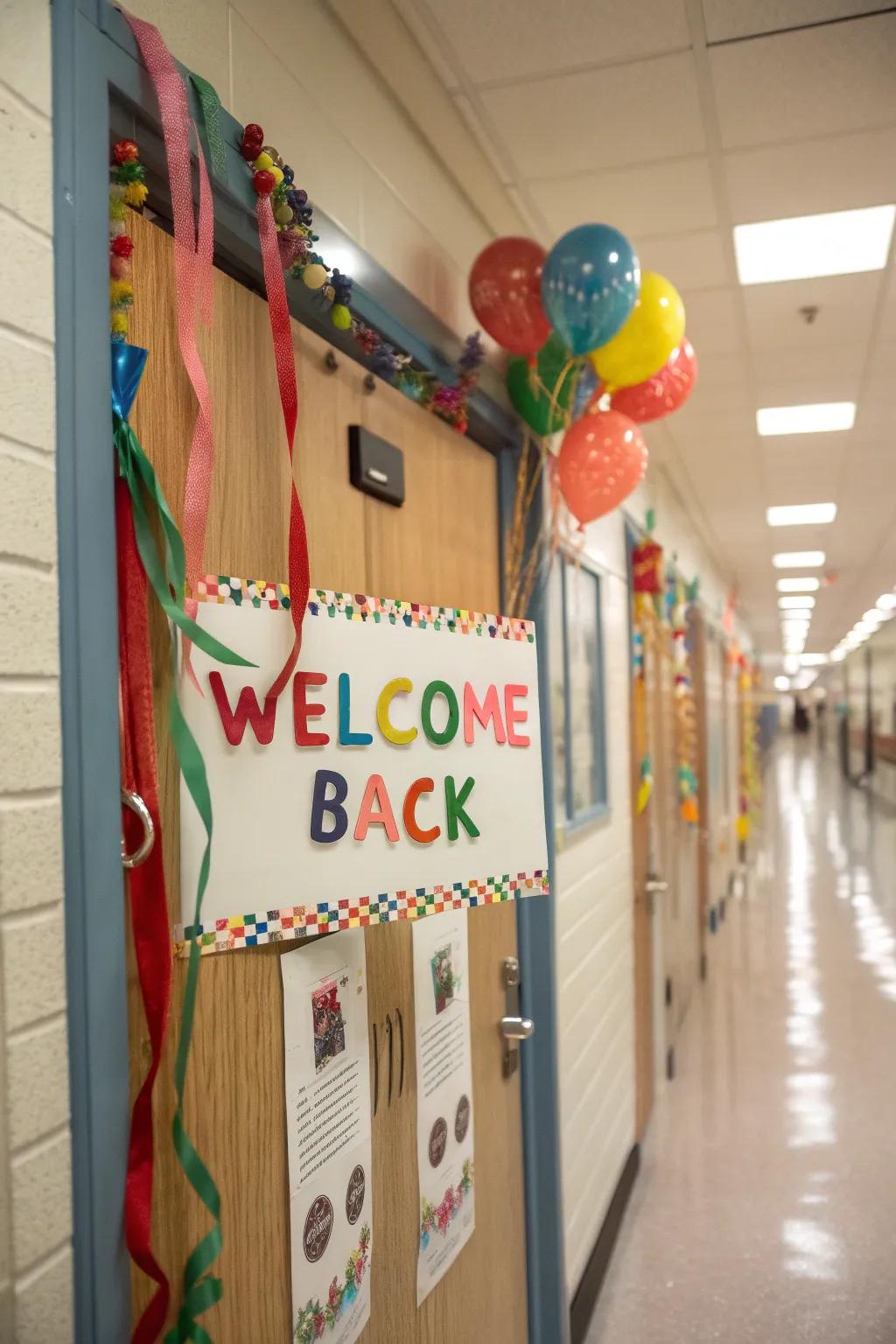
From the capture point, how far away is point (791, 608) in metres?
12.9

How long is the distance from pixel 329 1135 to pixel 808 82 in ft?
6.86

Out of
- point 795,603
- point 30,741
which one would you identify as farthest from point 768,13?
point 795,603

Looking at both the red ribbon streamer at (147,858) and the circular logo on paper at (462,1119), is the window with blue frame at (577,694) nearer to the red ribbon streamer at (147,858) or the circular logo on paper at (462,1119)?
the circular logo on paper at (462,1119)

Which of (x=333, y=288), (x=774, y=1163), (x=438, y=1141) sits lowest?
(x=774, y=1163)

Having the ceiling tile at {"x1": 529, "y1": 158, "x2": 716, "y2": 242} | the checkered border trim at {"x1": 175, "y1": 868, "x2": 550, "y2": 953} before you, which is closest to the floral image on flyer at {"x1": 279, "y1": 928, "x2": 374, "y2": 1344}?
the checkered border trim at {"x1": 175, "y1": 868, "x2": 550, "y2": 953}

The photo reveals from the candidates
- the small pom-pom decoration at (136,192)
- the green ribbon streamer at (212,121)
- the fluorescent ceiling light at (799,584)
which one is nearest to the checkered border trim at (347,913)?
the small pom-pom decoration at (136,192)

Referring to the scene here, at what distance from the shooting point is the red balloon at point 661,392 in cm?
230

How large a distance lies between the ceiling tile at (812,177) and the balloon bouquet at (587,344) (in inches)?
16.7

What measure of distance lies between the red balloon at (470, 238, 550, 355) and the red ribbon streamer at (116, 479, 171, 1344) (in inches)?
45.3

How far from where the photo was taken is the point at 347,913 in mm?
1235

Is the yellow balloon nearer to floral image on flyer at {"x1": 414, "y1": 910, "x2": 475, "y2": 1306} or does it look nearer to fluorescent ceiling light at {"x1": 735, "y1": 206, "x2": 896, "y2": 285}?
fluorescent ceiling light at {"x1": 735, "y1": 206, "x2": 896, "y2": 285}

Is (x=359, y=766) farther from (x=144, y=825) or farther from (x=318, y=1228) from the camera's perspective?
(x=318, y=1228)

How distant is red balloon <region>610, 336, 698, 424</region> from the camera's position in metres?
2.30

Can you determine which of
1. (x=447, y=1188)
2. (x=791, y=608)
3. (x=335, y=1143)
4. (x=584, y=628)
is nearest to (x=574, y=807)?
(x=584, y=628)
